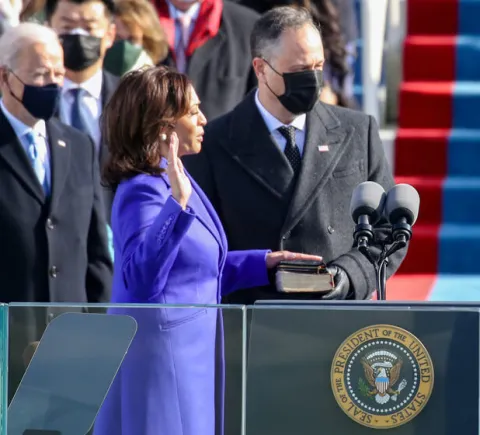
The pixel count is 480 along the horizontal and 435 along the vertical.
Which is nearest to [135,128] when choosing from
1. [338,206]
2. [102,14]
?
[338,206]

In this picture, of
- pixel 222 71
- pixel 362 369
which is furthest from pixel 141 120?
pixel 222 71

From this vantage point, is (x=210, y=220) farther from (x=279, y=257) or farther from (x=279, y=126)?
(x=279, y=126)

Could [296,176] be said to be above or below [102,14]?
below

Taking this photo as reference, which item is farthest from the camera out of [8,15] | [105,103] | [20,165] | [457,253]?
[457,253]

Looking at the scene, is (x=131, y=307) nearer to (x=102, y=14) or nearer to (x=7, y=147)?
(x=7, y=147)

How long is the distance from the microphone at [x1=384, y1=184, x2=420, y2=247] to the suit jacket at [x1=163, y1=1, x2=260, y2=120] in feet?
9.57

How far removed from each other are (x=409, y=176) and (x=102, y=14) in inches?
95.8

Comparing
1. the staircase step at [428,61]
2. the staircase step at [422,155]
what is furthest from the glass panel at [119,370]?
the staircase step at [428,61]

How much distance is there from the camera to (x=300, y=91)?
5.31m

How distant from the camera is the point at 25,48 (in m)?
5.86

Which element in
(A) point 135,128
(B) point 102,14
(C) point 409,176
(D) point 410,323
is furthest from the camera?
(C) point 409,176

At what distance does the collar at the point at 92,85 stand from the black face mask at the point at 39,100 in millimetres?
Result: 877

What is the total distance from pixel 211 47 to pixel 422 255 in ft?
5.50

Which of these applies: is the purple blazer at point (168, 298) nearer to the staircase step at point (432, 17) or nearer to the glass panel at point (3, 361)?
the glass panel at point (3, 361)
